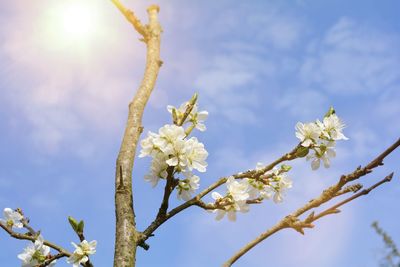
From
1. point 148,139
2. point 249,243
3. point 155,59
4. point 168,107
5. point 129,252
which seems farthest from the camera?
point 155,59

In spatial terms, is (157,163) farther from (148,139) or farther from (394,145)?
(394,145)

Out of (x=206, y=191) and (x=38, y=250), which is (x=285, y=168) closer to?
(x=206, y=191)

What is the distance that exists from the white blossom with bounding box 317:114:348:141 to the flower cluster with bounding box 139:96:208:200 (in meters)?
0.80

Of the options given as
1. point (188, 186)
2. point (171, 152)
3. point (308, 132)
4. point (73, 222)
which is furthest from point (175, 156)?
point (308, 132)

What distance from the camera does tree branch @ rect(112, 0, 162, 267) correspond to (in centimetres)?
251

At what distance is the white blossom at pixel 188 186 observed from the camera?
2773 millimetres

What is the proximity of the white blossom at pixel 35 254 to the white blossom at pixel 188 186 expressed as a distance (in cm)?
81

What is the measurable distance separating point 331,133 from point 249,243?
42.7 inches

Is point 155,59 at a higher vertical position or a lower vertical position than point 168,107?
higher

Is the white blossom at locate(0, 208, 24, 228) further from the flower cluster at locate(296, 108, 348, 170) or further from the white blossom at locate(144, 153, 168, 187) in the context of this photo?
the flower cluster at locate(296, 108, 348, 170)

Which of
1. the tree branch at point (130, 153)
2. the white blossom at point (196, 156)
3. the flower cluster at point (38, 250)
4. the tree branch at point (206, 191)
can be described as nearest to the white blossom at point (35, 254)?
the flower cluster at point (38, 250)

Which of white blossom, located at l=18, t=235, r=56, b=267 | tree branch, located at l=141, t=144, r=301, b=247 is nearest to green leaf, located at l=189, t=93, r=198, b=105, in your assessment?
tree branch, located at l=141, t=144, r=301, b=247

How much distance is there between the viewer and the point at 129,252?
98.0 inches

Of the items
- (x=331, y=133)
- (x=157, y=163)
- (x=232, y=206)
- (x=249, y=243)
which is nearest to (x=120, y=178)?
(x=157, y=163)
